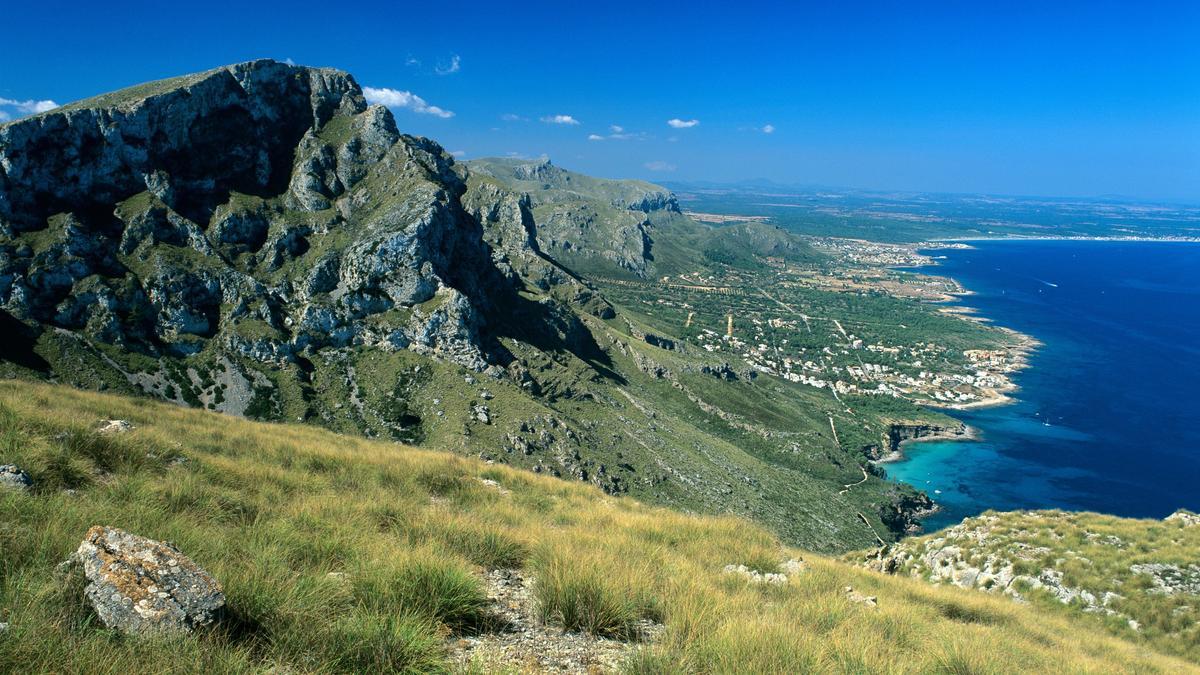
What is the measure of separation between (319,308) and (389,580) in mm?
82326

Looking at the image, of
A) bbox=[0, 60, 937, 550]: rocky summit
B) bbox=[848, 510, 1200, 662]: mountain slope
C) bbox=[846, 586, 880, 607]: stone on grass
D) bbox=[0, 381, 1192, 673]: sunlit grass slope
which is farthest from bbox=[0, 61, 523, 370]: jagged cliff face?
bbox=[846, 586, 880, 607]: stone on grass

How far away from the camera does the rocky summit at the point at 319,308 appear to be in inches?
2601

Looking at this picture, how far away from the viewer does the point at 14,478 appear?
6.46 m

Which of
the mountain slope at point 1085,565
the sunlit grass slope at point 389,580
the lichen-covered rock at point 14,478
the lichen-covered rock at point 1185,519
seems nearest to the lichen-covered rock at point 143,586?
the sunlit grass slope at point 389,580

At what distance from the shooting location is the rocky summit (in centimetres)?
6606

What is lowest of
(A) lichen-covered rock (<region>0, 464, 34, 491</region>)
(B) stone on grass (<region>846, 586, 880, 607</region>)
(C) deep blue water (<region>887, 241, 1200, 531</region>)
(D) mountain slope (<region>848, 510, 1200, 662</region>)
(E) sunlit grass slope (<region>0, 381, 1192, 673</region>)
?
(C) deep blue water (<region>887, 241, 1200, 531</region>)

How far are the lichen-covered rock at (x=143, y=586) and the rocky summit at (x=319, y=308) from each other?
175 ft

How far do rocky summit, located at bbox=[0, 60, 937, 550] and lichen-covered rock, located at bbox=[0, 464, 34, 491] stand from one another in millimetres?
51537

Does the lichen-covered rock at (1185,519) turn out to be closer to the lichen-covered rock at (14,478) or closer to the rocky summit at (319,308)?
the lichen-covered rock at (14,478)

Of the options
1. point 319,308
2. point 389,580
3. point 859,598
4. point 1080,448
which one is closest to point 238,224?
point 319,308

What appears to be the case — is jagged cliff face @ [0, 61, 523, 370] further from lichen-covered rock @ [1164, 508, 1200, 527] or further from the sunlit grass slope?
lichen-covered rock @ [1164, 508, 1200, 527]

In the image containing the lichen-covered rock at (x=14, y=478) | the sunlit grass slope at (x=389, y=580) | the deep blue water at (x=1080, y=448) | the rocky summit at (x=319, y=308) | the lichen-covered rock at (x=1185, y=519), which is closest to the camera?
the sunlit grass slope at (x=389, y=580)

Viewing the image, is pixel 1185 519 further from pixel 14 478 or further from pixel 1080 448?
pixel 1080 448

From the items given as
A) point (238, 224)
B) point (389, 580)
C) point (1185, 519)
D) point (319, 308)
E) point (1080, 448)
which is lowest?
point (1080, 448)
